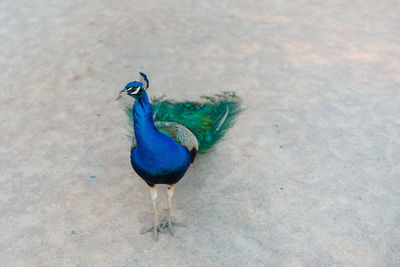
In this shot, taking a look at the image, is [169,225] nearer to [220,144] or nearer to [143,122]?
[143,122]

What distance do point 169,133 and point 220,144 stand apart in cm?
81

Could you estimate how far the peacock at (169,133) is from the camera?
2.15 metres

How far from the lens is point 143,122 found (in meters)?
2.14

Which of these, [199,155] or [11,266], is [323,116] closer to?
[199,155]

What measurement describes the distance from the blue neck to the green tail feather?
0.83 metres

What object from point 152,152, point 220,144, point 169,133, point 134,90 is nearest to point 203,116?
point 220,144

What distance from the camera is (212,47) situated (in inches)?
192

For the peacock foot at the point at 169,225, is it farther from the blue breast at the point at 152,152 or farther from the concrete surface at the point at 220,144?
the blue breast at the point at 152,152

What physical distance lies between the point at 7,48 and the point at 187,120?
9.71 ft

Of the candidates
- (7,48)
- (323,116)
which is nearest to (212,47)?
(323,116)

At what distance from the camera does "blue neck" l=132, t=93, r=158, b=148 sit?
6.93 ft

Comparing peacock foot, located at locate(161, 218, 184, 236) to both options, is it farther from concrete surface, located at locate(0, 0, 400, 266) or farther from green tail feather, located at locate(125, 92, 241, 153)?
green tail feather, located at locate(125, 92, 241, 153)

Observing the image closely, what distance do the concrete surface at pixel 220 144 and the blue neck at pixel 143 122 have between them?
2.50ft

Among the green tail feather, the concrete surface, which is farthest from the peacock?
the concrete surface
